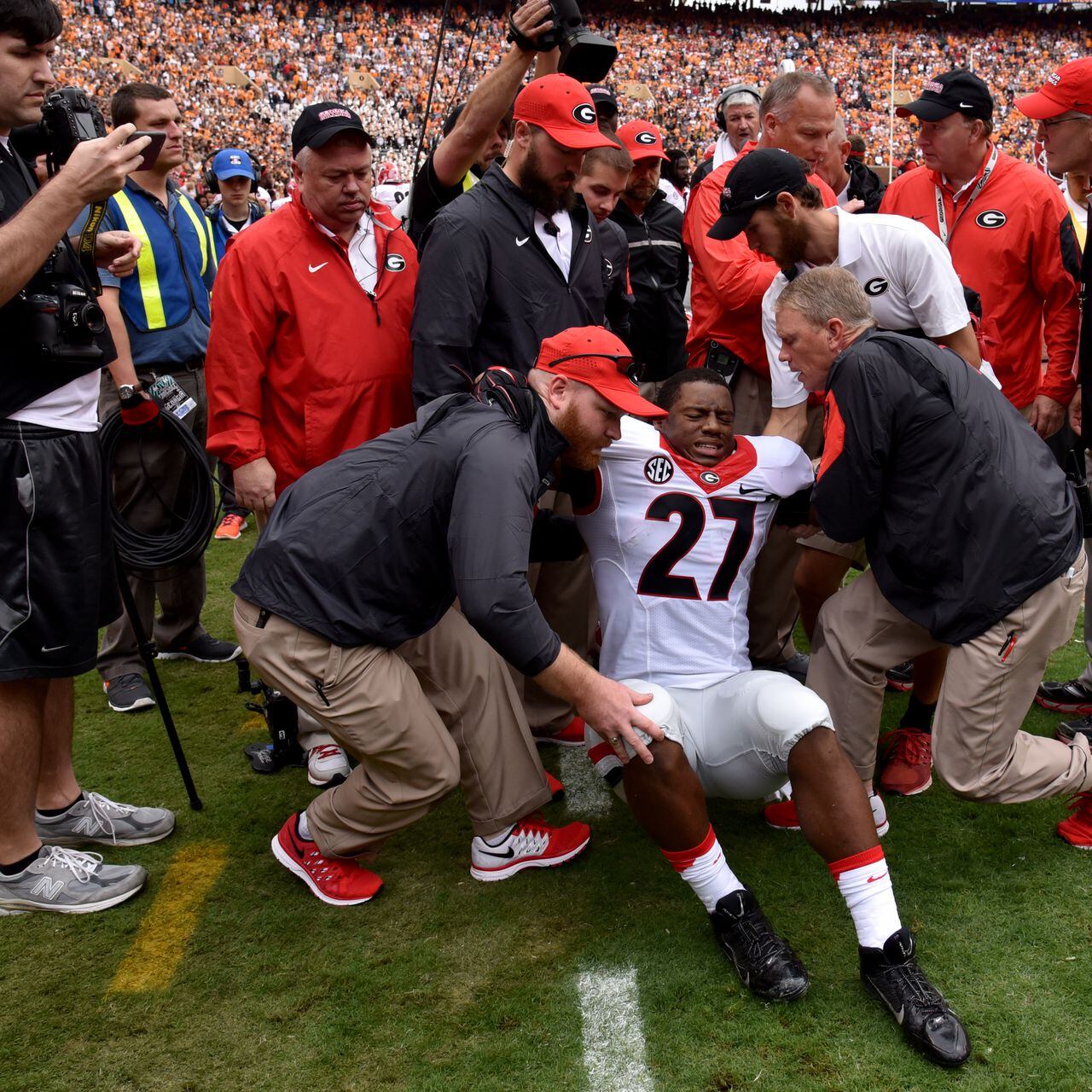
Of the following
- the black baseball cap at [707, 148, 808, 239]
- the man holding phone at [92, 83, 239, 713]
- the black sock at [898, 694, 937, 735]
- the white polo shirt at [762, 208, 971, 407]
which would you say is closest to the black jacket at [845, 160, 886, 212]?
the white polo shirt at [762, 208, 971, 407]

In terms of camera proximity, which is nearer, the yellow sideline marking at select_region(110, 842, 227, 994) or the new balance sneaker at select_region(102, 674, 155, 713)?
the yellow sideline marking at select_region(110, 842, 227, 994)

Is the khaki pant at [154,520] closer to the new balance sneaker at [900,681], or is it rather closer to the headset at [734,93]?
the new balance sneaker at [900,681]

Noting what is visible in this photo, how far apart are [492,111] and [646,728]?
7.13ft

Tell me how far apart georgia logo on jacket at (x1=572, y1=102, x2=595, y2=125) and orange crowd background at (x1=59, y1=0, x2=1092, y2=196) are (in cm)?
1830

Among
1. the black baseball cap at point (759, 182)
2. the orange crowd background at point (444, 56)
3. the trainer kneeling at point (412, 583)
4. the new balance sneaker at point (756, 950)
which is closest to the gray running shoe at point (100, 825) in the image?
the trainer kneeling at point (412, 583)

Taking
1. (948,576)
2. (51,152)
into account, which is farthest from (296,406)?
(948,576)

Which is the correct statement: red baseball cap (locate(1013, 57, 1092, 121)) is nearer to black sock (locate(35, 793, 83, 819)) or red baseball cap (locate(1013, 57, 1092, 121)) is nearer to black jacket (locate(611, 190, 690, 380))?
black jacket (locate(611, 190, 690, 380))

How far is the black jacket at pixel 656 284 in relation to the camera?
16.9ft

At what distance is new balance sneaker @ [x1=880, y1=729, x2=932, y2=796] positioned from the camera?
3.51 meters

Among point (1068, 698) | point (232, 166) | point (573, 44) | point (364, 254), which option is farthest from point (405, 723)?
point (232, 166)

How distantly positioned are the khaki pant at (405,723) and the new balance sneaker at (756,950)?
0.69m

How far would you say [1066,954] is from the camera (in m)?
2.64

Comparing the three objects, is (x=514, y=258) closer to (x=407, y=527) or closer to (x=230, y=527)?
(x=407, y=527)

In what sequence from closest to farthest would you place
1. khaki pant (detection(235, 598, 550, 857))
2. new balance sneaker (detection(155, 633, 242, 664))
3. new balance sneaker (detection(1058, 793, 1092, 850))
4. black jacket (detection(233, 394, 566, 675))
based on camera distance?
black jacket (detection(233, 394, 566, 675)) < khaki pant (detection(235, 598, 550, 857)) < new balance sneaker (detection(1058, 793, 1092, 850)) < new balance sneaker (detection(155, 633, 242, 664))
